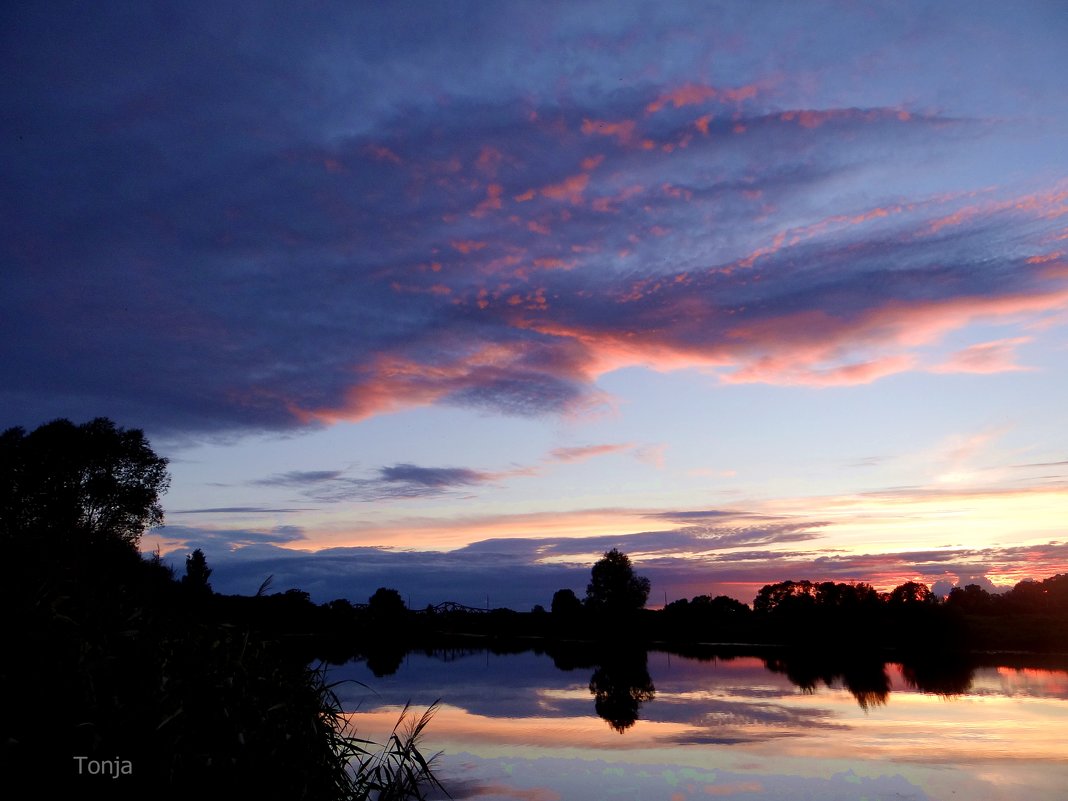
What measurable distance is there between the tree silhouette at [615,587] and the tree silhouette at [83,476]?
315ft

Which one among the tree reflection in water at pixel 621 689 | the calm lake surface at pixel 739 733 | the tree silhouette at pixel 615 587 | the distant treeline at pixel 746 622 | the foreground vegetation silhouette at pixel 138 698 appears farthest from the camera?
the tree silhouette at pixel 615 587

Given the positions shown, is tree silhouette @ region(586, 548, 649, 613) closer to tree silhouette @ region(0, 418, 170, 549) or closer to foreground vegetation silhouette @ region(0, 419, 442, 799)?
tree silhouette @ region(0, 418, 170, 549)

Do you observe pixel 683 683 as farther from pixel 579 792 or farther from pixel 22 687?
pixel 22 687

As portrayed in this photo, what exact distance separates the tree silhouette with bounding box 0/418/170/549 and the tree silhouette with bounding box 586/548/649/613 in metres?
96.0

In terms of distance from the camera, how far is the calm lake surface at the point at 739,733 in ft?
84.9

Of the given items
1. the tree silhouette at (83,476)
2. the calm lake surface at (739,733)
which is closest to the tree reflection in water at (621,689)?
the calm lake surface at (739,733)

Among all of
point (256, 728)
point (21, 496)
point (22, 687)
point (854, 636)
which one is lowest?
point (854, 636)

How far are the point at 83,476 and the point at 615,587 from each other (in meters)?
103

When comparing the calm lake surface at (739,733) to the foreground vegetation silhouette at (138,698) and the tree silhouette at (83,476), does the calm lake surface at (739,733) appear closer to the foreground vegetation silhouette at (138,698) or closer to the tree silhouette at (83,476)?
the foreground vegetation silhouette at (138,698)

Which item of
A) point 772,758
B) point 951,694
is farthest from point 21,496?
point 951,694

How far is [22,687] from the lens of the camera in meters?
8.62

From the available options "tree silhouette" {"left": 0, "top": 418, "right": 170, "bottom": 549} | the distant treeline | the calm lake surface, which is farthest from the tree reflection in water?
"tree silhouette" {"left": 0, "top": 418, "right": 170, "bottom": 549}

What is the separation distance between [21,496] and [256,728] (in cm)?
4754

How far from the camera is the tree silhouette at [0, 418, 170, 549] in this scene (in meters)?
49.9
